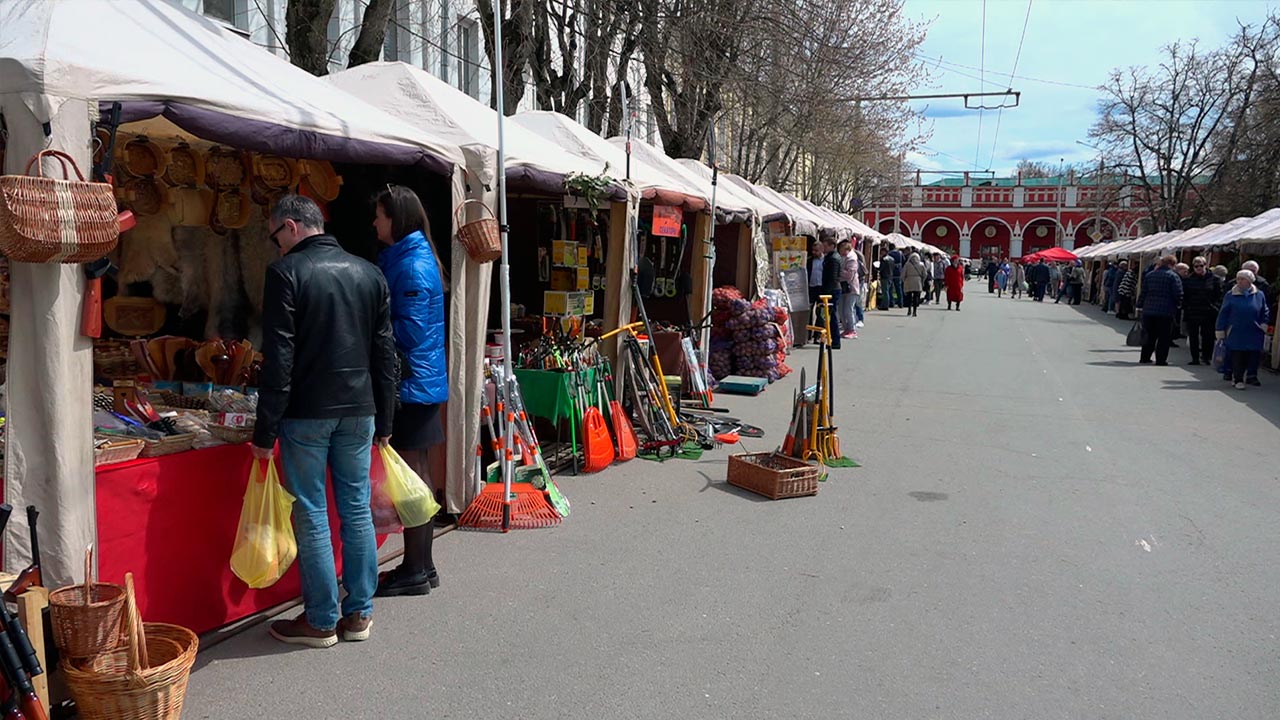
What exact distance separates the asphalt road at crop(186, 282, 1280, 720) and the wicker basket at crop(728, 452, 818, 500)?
10 centimetres

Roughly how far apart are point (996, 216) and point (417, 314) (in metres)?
71.3

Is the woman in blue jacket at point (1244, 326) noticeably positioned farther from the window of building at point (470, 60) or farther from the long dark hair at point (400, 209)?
the window of building at point (470, 60)

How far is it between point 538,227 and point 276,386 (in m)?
5.80

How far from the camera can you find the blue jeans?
3764 millimetres

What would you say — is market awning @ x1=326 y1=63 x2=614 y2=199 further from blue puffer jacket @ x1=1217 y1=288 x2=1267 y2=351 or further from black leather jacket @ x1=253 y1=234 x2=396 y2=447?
blue puffer jacket @ x1=1217 y1=288 x2=1267 y2=351

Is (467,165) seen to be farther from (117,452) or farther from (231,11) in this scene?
(231,11)

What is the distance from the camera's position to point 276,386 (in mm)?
3564

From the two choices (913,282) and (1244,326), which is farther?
(913,282)

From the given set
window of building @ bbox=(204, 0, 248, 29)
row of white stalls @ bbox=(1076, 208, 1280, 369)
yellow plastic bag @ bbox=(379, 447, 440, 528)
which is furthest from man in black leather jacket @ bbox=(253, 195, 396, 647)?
row of white stalls @ bbox=(1076, 208, 1280, 369)

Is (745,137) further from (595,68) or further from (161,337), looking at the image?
Answer: (161,337)

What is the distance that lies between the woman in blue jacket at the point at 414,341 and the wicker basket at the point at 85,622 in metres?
1.57

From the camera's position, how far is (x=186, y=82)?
3.84 m

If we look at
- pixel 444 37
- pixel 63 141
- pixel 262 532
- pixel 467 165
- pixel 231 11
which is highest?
pixel 444 37

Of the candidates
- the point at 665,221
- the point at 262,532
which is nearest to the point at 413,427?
the point at 262,532
